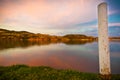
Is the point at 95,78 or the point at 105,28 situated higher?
the point at 105,28

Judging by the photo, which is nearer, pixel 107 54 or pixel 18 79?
pixel 107 54

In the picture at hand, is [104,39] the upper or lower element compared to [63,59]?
upper

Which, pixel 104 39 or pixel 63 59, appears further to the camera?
pixel 63 59

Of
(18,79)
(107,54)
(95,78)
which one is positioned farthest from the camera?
(18,79)

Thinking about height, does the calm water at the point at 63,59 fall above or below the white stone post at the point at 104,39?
below

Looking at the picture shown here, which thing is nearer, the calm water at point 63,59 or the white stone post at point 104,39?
the white stone post at point 104,39

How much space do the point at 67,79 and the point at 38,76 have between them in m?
1.85

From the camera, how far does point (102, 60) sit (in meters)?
7.10

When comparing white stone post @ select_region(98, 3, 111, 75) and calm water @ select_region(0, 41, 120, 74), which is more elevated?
white stone post @ select_region(98, 3, 111, 75)

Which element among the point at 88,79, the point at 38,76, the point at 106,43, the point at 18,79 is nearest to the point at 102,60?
the point at 106,43

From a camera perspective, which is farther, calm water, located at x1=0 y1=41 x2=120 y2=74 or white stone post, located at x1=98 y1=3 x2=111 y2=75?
calm water, located at x1=0 y1=41 x2=120 y2=74

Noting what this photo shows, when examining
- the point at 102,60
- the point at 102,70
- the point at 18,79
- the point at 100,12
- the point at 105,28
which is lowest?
the point at 18,79

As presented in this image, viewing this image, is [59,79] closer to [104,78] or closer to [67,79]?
[67,79]

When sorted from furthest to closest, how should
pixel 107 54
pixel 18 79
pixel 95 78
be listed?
pixel 18 79 → pixel 95 78 → pixel 107 54
